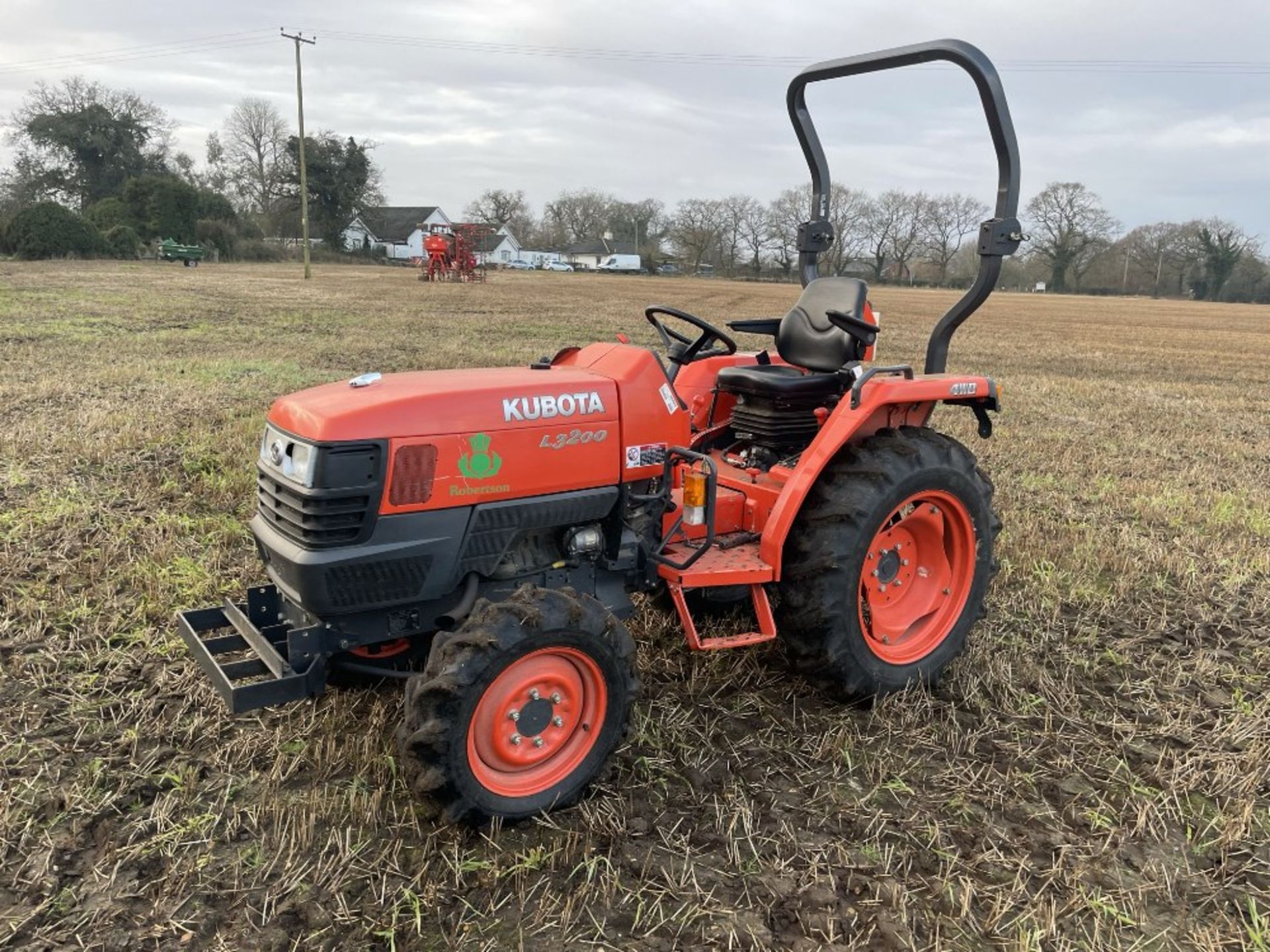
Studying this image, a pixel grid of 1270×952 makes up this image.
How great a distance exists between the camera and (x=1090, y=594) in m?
4.57

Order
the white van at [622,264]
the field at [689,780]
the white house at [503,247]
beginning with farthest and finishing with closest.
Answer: the white van at [622,264], the white house at [503,247], the field at [689,780]

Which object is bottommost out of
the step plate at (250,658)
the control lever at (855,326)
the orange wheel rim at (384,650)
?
the orange wheel rim at (384,650)

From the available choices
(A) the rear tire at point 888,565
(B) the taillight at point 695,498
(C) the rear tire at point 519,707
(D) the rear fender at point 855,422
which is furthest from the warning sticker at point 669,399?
(C) the rear tire at point 519,707

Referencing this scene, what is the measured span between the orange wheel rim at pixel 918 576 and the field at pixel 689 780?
241mm

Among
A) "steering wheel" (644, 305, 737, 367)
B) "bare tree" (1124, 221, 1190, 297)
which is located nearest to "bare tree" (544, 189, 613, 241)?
"bare tree" (1124, 221, 1190, 297)

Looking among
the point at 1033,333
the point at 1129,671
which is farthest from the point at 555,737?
the point at 1033,333

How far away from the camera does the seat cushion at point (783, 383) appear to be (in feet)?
12.3

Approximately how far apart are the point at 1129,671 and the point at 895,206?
2249 inches

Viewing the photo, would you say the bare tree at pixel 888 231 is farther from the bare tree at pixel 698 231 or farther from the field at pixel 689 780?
the field at pixel 689 780

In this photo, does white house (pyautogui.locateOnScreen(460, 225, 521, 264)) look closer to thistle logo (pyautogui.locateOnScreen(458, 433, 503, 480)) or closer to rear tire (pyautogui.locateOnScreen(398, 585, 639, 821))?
thistle logo (pyautogui.locateOnScreen(458, 433, 503, 480))

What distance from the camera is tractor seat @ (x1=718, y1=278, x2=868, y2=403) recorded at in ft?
12.4

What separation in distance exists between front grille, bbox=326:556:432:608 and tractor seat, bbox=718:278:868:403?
1758 millimetres

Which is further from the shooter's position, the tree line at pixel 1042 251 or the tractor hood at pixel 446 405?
the tree line at pixel 1042 251

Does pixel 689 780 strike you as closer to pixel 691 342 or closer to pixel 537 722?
pixel 537 722
